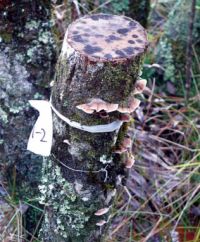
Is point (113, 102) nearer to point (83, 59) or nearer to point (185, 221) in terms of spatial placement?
point (83, 59)

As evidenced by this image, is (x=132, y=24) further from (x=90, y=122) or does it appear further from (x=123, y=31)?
(x=90, y=122)

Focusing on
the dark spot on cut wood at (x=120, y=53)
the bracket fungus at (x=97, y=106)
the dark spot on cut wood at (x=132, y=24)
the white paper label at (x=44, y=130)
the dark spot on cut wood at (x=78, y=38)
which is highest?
the dark spot on cut wood at (x=132, y=24)

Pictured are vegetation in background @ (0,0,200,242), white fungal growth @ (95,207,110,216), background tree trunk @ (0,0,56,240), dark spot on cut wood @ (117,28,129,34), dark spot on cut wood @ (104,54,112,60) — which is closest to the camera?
dark spot on cut wood @ (104,54,112,60)

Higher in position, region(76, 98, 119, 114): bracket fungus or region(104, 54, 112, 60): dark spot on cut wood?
region(104, 54, 112, 60): dark spot on cut wood

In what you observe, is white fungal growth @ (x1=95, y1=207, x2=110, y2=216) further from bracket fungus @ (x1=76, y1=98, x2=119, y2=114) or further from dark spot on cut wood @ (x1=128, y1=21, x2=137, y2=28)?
dark spot on cut wood @ (x1=128, y1=21, x2=137, y2=28)

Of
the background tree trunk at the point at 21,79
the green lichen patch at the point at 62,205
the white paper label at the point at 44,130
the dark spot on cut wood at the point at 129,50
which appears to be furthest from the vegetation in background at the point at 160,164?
the dark spot on cut wood at the point at 129,50

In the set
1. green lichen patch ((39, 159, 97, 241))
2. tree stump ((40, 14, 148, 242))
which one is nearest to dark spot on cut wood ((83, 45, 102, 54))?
tree stump ((40, 14, 148, 242))

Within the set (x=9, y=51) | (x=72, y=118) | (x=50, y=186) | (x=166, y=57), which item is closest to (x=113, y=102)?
(x=72, y=118)

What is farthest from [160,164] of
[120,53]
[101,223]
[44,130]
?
[120,53]

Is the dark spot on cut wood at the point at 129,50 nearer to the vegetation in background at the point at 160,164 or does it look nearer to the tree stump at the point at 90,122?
the tree stump at the point at 90,122
